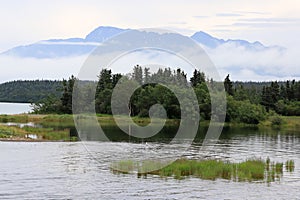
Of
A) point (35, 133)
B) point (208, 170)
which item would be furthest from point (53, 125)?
point (208, 170)

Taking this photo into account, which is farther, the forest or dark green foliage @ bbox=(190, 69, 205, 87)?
dark green foliage @ bbox=(190, 69, 205, 87)

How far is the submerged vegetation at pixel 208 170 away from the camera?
129ft

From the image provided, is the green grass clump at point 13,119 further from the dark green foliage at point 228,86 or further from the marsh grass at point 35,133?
the dark green foliage at point 228,86

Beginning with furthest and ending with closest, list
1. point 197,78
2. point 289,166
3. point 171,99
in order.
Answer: point 197,78 < point 171,99 < point 289,166

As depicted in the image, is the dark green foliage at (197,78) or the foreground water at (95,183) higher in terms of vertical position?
the dark green foliage at (197,78)

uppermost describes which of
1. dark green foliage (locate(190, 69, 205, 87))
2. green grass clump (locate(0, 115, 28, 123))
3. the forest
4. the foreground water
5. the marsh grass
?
dark green foliage (locate(190, 69, 205, 87))

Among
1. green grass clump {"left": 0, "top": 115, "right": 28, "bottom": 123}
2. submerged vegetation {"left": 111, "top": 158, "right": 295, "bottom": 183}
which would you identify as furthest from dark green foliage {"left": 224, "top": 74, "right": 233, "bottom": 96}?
submerged vegetation {"left": 111, "top": 158, "right": 295, "bottom": 183}

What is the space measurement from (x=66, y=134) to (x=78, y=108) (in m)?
59.3

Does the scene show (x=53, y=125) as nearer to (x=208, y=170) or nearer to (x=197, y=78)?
(x=197, y=78)

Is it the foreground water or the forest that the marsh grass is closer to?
the foreground water

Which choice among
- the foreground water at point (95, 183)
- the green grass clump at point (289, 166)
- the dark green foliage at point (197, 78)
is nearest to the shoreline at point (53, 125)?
the foreground water at point (95, 183)

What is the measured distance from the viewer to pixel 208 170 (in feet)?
132

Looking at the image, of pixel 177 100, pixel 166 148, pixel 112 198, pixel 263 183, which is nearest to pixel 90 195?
pixel 112 198

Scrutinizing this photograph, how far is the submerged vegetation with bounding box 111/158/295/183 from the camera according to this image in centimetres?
3947
